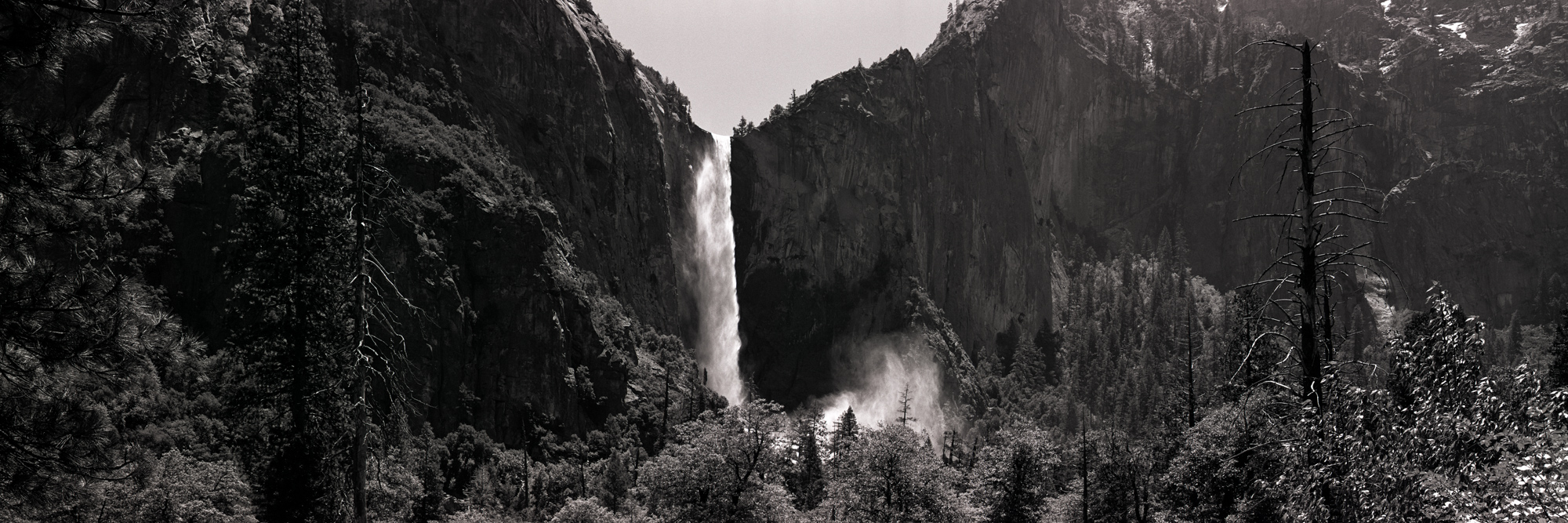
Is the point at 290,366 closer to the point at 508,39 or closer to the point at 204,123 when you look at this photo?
the point at 204,123

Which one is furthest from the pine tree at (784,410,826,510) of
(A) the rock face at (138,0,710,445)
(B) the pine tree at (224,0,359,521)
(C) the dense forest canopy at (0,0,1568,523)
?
(B) the pine tree at (224,0,359,521)

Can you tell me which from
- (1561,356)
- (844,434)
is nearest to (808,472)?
(844,434)

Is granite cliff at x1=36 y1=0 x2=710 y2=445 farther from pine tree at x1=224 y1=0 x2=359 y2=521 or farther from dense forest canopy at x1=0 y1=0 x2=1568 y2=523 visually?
pine tree at x1=224 y1=0 x2=359 y2=521

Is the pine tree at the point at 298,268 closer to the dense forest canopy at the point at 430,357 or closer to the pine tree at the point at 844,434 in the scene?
the dense forest canopy at the point at 430,357

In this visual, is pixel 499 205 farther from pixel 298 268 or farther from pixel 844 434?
pixel 298 268

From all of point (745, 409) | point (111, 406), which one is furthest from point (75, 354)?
point (745, 409)
